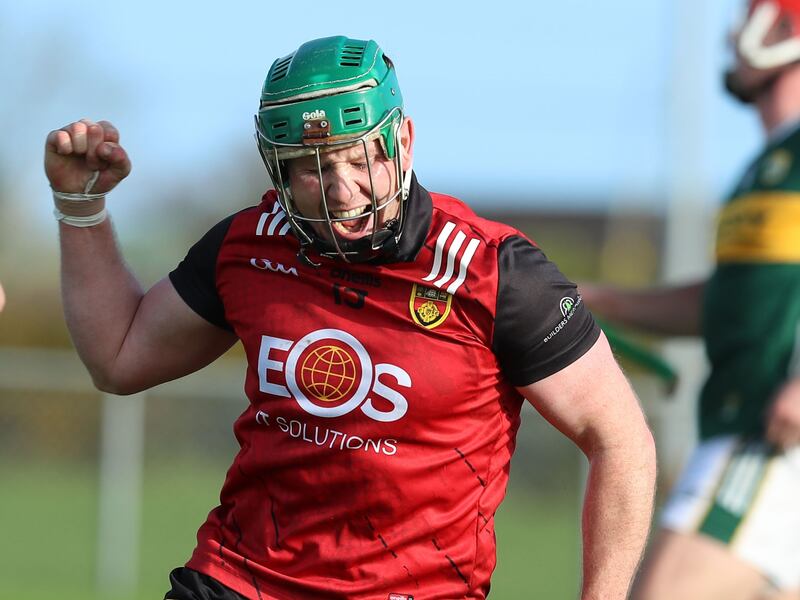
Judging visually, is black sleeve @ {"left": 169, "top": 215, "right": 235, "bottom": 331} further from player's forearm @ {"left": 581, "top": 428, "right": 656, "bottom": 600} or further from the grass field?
the grass field

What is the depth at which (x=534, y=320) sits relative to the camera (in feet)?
10.2

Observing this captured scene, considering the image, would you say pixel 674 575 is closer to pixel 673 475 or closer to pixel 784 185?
pixel 784 185

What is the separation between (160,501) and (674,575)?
11000mm

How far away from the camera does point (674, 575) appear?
14.5ft

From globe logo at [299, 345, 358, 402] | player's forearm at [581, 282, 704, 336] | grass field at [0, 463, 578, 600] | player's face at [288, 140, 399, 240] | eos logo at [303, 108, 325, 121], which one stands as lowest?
grass field at [0, 463, 578, 600]

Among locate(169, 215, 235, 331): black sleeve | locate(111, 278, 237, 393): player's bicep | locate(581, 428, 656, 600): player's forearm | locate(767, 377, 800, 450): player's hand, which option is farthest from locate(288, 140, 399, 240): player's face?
locate(767, 377, 800, 450): player's hand

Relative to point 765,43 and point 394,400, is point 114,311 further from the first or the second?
point 765,43

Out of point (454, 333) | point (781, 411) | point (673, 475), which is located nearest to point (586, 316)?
point (454, 333)

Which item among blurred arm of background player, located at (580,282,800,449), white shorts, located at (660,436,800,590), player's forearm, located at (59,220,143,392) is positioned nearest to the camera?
player's forearm, located at (59,220,143,392)

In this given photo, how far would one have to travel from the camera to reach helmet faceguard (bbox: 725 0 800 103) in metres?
4.84

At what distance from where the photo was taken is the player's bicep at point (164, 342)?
11.6 feet

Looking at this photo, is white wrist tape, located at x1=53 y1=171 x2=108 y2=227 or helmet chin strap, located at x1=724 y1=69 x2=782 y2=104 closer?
white wrist tape, located at x1=53 y1=171 x2=108 y2=227

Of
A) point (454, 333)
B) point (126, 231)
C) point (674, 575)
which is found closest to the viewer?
point (454, 333)

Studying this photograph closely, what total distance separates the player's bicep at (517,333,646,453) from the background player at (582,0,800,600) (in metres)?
1.37
